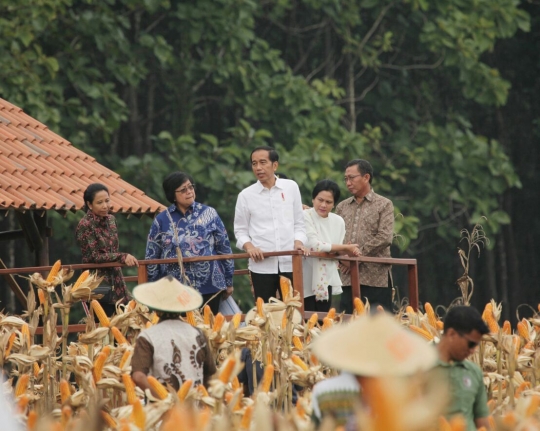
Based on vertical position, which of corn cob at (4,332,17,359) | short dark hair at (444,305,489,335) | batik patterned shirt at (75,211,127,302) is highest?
batik patterned shirt at (75,211,127,302)

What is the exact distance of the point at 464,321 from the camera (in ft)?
15.1

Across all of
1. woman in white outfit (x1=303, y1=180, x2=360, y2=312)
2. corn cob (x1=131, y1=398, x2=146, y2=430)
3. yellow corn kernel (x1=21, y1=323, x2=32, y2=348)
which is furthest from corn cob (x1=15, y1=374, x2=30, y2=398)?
woman in white outfit (x1=303, y1=180, x2=360, y2=312)

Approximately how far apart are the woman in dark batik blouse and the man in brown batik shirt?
5.46 feet

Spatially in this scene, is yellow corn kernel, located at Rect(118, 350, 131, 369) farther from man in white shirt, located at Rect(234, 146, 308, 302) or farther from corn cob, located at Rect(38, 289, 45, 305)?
man in white shirt, located at Rect(234, 146, 308, 302)

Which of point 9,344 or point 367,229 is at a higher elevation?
point 367,229

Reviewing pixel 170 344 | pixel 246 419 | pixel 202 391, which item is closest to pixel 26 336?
pixel 170 344

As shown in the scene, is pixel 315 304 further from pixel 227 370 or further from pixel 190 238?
pixel 227 370

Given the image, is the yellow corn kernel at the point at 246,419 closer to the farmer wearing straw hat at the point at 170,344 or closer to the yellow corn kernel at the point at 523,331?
the farmer wearing straw hat at the point at 170,344

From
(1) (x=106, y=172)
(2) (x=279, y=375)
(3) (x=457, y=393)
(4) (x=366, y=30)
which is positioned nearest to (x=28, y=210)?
(1) (x=106, y=172)

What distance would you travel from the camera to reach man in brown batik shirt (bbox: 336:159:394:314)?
28.6 ft

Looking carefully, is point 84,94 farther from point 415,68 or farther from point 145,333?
point 145,333

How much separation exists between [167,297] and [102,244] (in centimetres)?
301

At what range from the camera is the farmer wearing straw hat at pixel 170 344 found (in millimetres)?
5387

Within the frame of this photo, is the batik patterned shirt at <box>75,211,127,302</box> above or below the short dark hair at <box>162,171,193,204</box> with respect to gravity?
below
